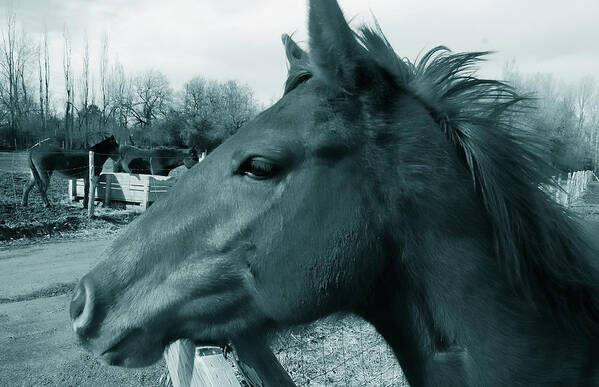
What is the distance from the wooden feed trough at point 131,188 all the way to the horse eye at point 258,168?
50.2 ft

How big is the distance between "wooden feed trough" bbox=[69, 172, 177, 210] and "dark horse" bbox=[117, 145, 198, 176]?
384 cm

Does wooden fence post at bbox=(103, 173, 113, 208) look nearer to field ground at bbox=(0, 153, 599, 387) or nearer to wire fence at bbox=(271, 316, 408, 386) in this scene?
field ground at bbox=(0, 153, 599, 387)

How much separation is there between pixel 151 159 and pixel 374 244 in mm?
21632

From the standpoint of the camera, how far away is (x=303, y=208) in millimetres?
1552

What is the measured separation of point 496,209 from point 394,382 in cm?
340

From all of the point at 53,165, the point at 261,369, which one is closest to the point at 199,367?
the point at 261,369

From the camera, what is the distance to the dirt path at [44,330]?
5039mm

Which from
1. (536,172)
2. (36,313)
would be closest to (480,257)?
(536,172)

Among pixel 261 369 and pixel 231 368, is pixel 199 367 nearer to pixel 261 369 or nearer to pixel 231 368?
pixel 231 368

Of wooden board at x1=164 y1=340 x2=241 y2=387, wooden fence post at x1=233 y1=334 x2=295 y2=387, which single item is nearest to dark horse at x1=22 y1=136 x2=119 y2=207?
wooden board at x1=164 y1=340 x2=241 y2=387

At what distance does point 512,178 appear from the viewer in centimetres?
155

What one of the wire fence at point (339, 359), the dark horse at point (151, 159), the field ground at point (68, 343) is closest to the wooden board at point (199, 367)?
the field ground at point (68, 343)

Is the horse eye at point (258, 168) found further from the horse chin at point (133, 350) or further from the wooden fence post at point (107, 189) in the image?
the wooden fence post at point (107, 189)

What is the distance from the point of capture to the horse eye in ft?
5.15
